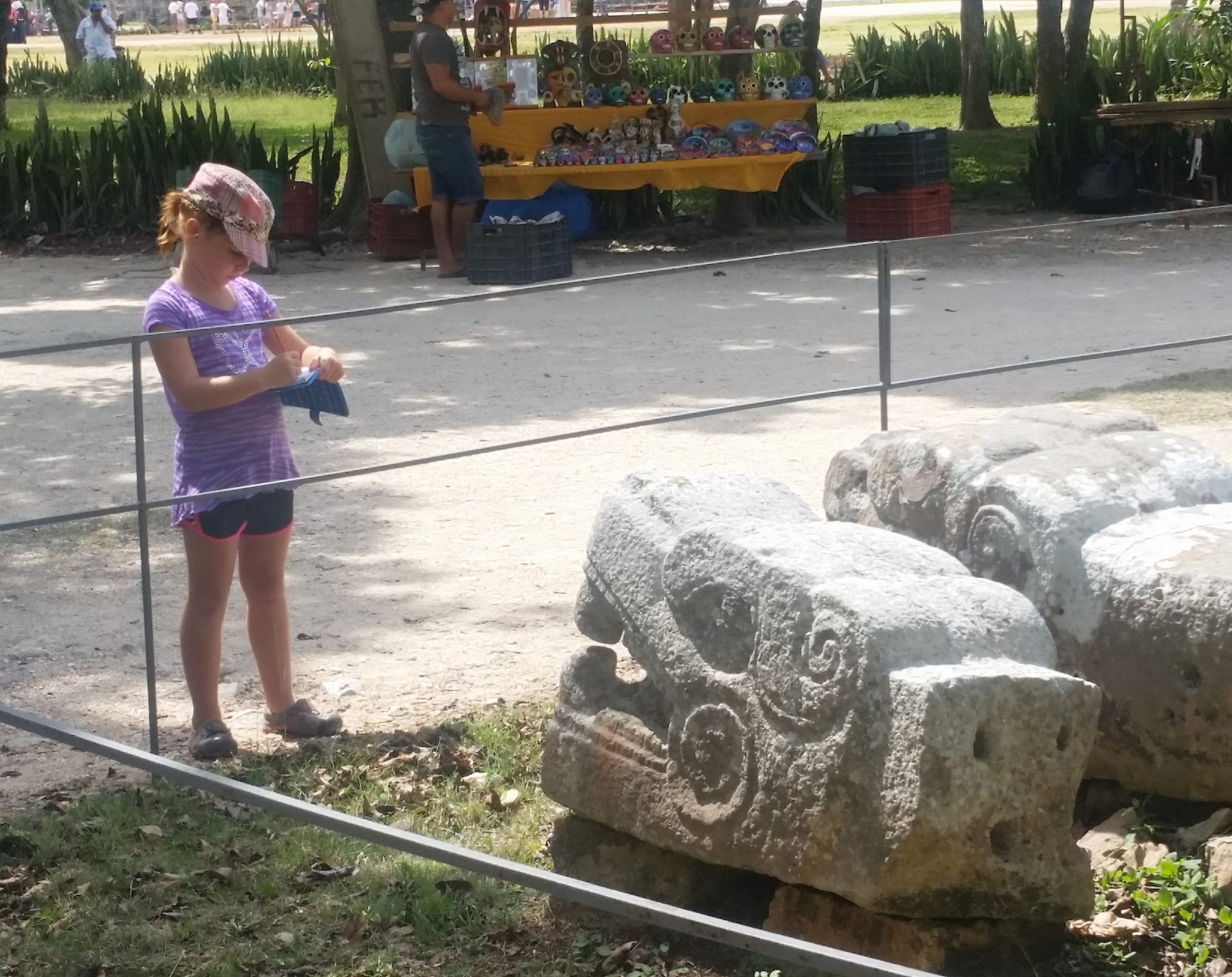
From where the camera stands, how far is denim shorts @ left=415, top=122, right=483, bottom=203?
12.0 m

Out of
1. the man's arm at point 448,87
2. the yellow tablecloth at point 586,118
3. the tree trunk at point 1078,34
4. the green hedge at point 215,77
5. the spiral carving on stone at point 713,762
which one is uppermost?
the green hedge at point 215,77

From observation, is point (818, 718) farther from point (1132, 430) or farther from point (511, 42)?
point (511, 42)

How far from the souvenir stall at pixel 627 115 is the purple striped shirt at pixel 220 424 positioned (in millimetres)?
8604

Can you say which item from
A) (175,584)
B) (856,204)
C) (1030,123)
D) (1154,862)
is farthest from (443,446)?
(1030,123)

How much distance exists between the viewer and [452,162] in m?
12.1

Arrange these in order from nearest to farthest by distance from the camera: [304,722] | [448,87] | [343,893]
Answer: [343,893] → [304,722] → [448,87]

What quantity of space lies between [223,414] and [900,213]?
9607 millimetres

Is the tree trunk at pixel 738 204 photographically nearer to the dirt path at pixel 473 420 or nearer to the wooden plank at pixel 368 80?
the dirt path at pixel 473 420

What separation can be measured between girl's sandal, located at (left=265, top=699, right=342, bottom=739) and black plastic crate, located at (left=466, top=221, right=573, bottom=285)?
24.1 feet

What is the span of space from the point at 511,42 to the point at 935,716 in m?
11.6

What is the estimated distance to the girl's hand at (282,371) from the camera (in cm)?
409

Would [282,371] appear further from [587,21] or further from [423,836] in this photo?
[587,21]

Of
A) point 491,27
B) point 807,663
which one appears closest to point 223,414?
point 807,663

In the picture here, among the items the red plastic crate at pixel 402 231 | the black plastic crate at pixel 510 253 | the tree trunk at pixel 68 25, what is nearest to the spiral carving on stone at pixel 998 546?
the black plastic crate at pixel 510 253
